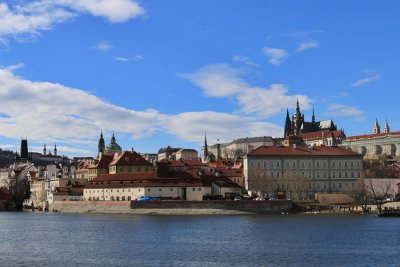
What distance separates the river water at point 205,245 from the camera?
3969 cm

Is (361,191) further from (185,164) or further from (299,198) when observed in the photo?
(185,164)

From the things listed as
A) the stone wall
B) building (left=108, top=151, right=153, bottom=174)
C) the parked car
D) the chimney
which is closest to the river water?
the stone wall

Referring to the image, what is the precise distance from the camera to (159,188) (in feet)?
337

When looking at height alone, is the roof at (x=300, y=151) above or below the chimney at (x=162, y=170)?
above

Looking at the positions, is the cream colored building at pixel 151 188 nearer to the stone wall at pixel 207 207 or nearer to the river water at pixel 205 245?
the stone wall at pixel 207 207

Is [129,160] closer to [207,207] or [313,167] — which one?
[207,207]

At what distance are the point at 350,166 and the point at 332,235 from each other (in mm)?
64679

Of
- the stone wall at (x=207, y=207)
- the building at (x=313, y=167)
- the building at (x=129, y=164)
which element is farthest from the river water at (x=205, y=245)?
the building at (x=129, y=164)

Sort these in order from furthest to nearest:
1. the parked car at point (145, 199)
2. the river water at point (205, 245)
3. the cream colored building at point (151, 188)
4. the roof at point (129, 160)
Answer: the roof at point (129, 160) → the cream colored building at point (151, 188) → the parked car at point (145, 199) → the river water at point (205, 245)

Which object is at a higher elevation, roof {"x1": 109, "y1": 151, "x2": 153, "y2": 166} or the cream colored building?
roof {"x1": 109, "y1": 151, "x2": 153, "y2": 166}

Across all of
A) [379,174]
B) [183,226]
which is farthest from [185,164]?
[183,226]

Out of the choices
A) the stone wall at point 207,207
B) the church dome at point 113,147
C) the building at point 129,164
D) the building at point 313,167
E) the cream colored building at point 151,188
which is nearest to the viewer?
the stone wall at point 207,207

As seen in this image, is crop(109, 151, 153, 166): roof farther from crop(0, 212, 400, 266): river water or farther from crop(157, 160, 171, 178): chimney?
crop(0, 212, 400, 266): river water

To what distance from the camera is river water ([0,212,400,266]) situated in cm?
3969
